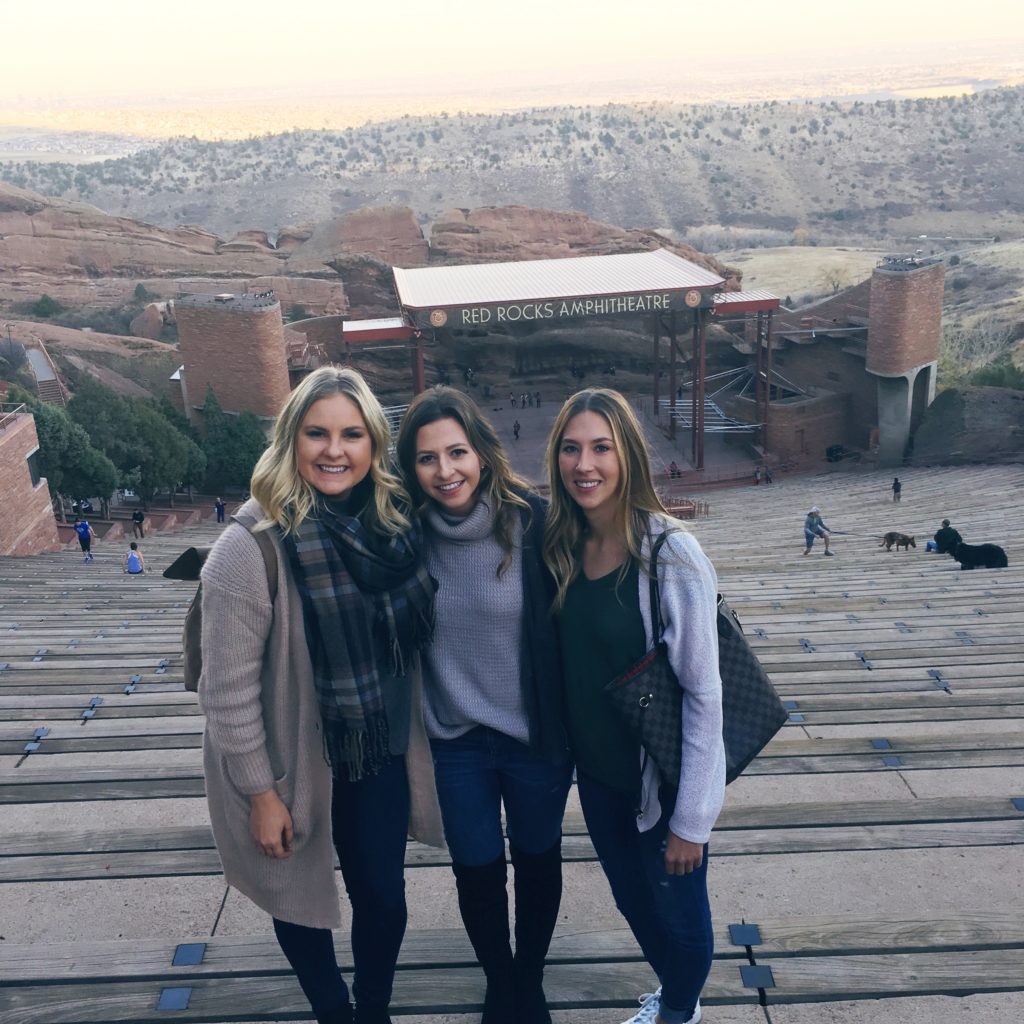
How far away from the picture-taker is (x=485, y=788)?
3398 mm

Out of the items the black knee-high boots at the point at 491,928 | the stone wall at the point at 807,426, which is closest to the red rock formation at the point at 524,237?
the stone wall at the point at 807,426

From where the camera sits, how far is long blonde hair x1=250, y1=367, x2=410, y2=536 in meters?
3.09

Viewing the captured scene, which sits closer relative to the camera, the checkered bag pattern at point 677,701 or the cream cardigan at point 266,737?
the cream cardigan at point 266,737

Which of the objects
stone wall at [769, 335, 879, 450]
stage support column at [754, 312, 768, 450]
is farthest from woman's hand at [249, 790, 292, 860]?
stone wall at [769, 335, 879, 450]

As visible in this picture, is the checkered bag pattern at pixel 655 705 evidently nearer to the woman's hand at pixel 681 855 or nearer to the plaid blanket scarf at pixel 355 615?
→ the woman's hand at pixel 681 855

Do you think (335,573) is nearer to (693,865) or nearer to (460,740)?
(460,740)

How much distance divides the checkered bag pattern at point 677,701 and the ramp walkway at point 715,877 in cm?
85

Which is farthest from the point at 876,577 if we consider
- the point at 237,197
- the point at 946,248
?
the point at 237,197

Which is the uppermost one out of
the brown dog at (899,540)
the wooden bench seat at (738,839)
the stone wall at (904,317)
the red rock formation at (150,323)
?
the wooden bench seat at (738,839)

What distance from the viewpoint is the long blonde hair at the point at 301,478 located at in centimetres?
309

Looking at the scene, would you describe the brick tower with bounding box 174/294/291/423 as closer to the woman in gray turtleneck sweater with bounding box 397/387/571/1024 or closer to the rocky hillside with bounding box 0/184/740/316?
the rocky hillside with bounding box 0/184/740/316

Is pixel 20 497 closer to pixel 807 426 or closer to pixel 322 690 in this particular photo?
pixel 322 690

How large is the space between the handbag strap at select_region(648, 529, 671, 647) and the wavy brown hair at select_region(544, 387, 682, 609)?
5cm

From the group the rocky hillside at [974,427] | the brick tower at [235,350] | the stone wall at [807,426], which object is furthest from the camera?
the stone wall at [807,426]
